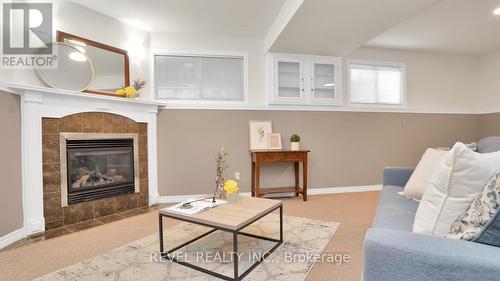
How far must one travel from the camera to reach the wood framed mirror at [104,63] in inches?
116

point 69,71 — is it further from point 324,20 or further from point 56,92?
point 324,20

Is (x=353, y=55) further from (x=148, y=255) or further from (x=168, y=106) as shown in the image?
(x=148, y=255)

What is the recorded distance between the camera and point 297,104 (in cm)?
391

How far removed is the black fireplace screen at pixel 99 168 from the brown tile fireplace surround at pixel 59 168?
10cm

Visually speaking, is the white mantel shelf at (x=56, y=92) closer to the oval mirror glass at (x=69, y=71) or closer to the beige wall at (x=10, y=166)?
the beige wall at (x=10, y=166)

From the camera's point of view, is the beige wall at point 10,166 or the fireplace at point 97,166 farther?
the fireplace at point 97,166

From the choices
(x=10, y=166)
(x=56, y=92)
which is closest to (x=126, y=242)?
(x=10, y=166)

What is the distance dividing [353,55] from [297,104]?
1.41 m

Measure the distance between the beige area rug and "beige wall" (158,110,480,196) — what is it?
1307mm

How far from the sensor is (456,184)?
3.43 feet

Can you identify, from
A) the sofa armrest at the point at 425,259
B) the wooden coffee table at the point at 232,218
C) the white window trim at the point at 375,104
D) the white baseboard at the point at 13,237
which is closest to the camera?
the sofa armrest at the point at 425,259

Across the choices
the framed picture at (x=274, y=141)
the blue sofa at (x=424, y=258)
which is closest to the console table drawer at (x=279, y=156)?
the framed picture at (x=274, y=141)

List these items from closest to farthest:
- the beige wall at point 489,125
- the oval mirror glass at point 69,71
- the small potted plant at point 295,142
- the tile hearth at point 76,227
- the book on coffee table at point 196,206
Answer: the book on coffee table at point 196,206 → the tile hearth at point 76,227 → the oval mirror glass at point 69,71 → the small potted plant at point 295,142 → the beige wall at point 489,125

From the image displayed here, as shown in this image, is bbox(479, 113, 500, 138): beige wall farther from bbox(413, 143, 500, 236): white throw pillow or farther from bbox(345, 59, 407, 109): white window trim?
bbox(413, 143, 500, 236): white throw pillow
